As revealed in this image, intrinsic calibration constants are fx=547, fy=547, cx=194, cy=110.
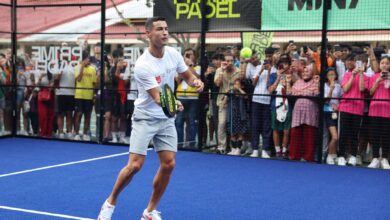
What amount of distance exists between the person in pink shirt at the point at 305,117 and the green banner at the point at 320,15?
849 mm

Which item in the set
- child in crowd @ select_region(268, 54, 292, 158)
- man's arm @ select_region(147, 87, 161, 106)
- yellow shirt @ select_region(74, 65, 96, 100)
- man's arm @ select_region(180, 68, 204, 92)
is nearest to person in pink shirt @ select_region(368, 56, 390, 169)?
child in crowd @ select_region(268, 54, 292, 158)

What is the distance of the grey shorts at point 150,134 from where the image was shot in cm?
543

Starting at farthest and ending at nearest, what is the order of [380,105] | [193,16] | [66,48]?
[66,48] → [193,16] → [380,105]

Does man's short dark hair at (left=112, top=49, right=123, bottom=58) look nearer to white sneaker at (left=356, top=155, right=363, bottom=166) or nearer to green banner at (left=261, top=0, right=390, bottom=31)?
green banner at (left=261, top=0, right=390, bottom=31)

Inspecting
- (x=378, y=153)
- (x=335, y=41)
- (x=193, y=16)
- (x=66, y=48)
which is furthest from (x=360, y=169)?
(x=66, y=48)

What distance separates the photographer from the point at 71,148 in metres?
11.3

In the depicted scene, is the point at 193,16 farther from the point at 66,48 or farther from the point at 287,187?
the point at 287,187

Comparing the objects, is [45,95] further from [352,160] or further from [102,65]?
[352,160]

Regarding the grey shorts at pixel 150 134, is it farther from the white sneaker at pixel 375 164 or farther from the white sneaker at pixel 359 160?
the white sneaker at pixel 359 160

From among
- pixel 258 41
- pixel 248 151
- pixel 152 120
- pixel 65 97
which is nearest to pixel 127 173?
pixel 152 120

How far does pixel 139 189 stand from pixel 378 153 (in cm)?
448

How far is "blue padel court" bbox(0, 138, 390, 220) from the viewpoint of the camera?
20.5 ft

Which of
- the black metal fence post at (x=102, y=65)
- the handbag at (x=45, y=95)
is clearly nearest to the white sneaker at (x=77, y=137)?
the black metal fence post at (x=102, y=65)

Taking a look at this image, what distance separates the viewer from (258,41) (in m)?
10.9
